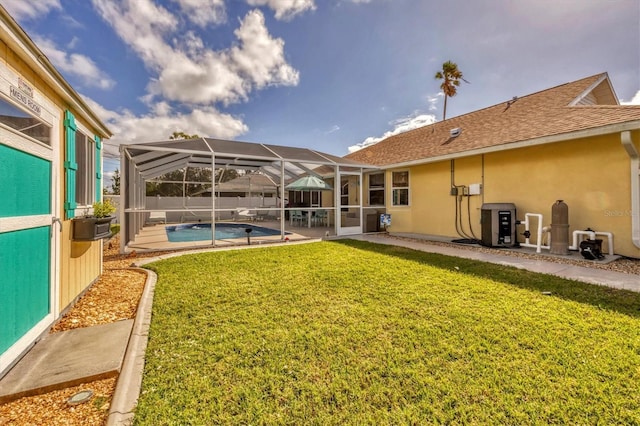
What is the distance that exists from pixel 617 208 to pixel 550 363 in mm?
6491

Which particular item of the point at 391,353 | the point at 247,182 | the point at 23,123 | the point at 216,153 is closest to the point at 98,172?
the point at 23,123

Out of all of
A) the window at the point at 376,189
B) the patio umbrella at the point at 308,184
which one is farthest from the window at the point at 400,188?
the patio umbrella at the point at 308,184

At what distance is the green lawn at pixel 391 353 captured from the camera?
186cm

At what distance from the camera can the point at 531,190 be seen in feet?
25.6

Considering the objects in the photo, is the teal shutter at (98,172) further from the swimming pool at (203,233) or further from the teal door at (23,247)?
the swimming pool at (203,233)

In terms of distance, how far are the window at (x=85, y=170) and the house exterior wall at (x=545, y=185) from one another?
1025 cm

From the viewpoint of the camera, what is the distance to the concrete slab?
210cm

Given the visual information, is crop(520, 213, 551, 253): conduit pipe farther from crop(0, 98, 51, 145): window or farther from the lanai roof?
crop(0, 98, 51, 145): window

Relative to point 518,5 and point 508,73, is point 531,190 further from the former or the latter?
point 508,73

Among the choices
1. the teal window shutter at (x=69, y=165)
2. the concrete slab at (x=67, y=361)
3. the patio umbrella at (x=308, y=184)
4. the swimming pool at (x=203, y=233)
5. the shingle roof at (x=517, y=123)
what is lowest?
the concrete slab at (x=67, y=361)

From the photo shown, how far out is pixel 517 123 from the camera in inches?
354

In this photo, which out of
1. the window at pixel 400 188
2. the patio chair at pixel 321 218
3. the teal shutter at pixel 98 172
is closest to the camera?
the teal shutter at pixel 98 172

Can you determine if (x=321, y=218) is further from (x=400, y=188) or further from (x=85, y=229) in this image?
(x=85, y=229)

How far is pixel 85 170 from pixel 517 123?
38.5ft
